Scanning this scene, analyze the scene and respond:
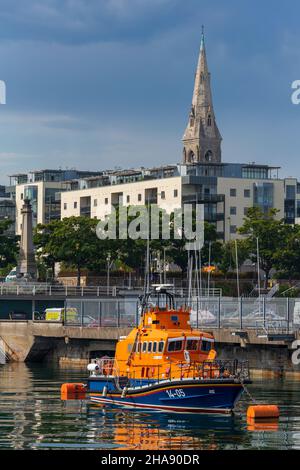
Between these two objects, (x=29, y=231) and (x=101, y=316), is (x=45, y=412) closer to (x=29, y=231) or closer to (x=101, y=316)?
(x=101, y=316)

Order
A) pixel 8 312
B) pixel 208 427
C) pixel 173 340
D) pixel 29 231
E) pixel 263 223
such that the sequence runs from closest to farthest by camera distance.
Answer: pixel 208 427
pixel 173 340
pixel 8 312
pixel 29 231
pixel 263 223

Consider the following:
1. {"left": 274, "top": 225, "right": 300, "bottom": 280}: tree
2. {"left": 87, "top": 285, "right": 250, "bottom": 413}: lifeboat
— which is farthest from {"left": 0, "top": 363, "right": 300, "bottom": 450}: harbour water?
{"left": 274, "top": 225, "right": 300, "bottom": 280}: tree

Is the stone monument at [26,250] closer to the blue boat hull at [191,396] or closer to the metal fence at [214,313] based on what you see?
the metal fence at [214,313]

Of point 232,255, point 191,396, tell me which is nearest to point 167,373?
point 191,396

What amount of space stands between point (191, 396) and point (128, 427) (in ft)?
15.1

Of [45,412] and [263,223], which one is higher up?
[263,223]

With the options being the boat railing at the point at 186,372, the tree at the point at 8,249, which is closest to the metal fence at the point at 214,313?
the boat railing at the point at 186,372

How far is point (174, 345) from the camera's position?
2687 inches

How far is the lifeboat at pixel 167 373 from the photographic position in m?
65.0

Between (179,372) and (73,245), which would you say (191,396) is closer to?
(179,372)

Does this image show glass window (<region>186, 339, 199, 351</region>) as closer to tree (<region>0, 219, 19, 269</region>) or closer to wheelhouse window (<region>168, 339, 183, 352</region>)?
wheelhouse window (<region>168, 339, 183, 352</region>)
